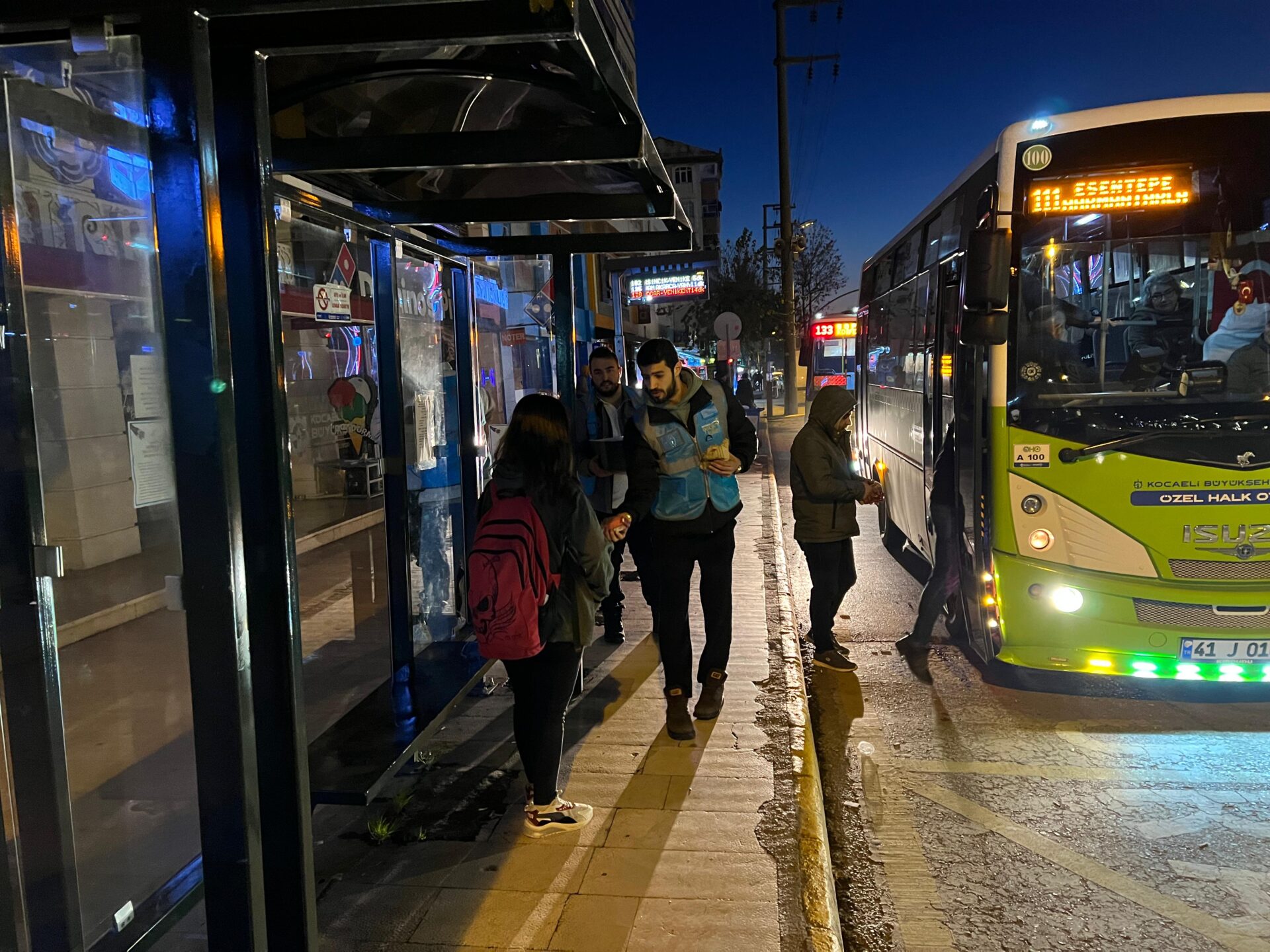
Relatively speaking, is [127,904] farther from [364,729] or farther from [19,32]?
[19,32]

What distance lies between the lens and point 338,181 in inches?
172

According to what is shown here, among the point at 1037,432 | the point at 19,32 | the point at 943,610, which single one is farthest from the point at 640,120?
the point at 943,610

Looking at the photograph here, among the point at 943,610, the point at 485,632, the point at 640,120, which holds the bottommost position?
the point at 943,610

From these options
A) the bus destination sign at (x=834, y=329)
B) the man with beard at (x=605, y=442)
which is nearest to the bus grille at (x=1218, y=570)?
the man with beard at (x=605, y=442)

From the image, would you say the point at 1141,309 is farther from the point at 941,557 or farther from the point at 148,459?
the point at 148,459

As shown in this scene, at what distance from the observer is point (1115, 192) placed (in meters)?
5.35

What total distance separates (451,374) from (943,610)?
173 inches

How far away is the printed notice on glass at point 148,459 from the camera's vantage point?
242 centimetres

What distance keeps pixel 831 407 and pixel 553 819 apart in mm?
3134

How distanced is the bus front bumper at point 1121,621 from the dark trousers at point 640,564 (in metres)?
2.03

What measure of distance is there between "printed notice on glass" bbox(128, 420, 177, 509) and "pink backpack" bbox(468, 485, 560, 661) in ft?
4.40

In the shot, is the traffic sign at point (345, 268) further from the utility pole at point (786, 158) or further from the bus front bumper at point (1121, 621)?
the utility pole at point (786, 158)


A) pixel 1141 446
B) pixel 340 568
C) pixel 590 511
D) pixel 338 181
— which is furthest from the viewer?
pixel 340 568

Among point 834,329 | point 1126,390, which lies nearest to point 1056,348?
point 1126,390
